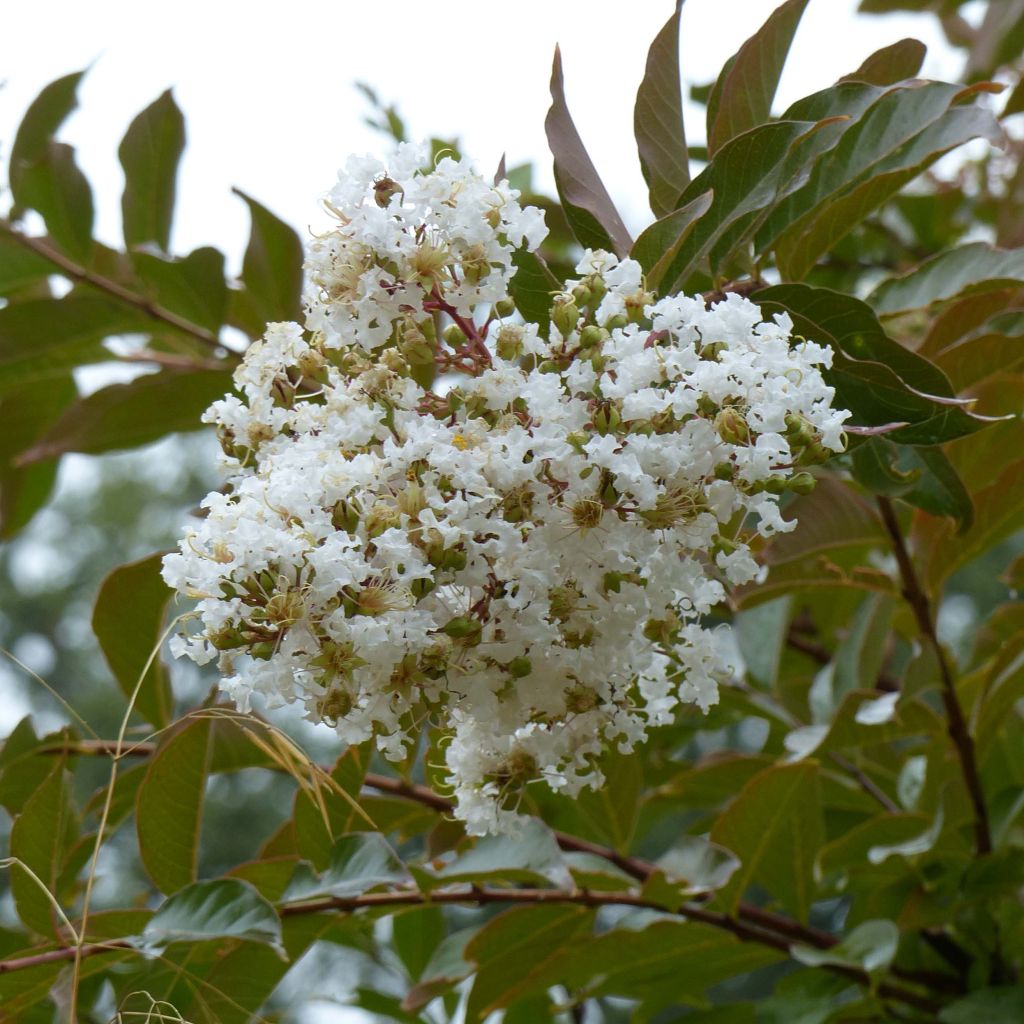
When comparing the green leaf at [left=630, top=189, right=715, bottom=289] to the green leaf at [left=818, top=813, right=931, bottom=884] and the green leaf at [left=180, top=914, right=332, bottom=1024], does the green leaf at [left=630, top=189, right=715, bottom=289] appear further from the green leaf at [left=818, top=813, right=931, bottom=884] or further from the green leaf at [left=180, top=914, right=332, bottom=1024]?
the green leaf at [left=818, top=813, right=931, bottom=884]

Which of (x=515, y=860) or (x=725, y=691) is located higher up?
(x=515, y=860)

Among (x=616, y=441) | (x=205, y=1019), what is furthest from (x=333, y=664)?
(x=205, y=1019)

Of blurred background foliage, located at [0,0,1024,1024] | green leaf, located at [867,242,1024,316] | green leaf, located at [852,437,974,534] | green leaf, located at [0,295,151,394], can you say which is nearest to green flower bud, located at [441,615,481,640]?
blurred background foliage, located at [0,0,1024,1024]

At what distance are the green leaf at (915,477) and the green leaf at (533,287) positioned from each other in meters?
0.26

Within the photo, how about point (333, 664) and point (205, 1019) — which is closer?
point (333, 664)

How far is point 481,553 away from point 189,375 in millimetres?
866

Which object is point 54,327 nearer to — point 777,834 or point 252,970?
point 252,970

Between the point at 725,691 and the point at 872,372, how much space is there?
739mm

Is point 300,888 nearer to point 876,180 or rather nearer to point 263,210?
point 876,180

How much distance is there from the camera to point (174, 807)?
3.32 ft

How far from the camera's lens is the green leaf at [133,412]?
4.81 ft

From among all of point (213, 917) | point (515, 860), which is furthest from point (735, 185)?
point (213, 917)

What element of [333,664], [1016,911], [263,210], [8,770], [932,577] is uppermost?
[263,210]

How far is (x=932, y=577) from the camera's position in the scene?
1321 mm
